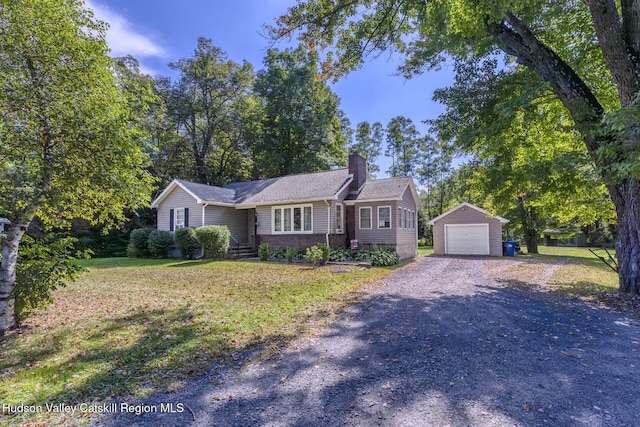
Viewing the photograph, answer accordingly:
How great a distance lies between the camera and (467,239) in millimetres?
19609

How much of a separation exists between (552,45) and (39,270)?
15106 millimetres

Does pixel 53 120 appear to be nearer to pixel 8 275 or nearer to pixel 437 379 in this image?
pixel 8 275

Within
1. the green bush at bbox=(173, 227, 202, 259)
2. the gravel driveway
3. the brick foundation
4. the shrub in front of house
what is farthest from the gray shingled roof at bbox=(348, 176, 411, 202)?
the gravel driveway

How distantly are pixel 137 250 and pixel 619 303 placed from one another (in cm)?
2082

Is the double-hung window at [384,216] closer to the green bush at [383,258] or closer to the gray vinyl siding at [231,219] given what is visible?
the green bush at [383,258]

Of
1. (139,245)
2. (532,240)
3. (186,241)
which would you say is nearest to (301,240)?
(186,241)

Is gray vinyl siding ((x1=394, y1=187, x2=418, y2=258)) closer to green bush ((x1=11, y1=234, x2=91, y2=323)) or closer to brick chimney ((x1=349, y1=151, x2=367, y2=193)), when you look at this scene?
brick chimney ((x1=349, y1=151, x2=367, y2=193))

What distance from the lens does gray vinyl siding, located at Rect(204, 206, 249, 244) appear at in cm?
1730

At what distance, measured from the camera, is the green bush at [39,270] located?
16.9 feet

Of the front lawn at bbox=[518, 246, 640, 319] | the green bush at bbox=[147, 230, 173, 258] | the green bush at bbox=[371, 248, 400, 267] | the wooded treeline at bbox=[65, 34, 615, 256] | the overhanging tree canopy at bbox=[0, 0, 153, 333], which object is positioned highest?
the wooded treeline at bbox=[65, 34, 615, 256]

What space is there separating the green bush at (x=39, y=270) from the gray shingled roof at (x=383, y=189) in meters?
12.6

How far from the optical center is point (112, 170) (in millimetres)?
5098

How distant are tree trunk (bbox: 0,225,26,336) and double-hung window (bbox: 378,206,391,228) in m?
13.6

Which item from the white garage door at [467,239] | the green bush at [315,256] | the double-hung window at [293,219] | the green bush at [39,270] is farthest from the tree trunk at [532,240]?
the green bush at [39,270]
